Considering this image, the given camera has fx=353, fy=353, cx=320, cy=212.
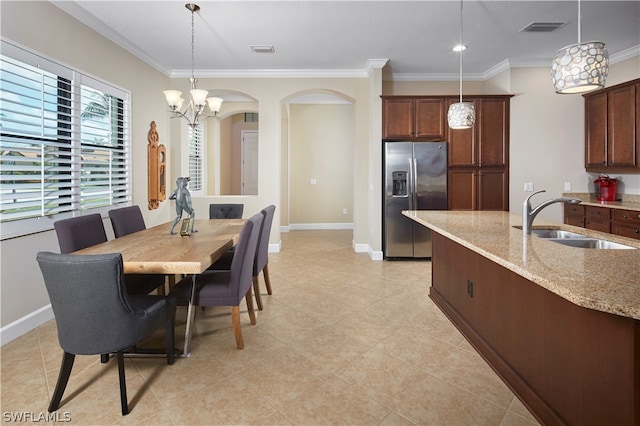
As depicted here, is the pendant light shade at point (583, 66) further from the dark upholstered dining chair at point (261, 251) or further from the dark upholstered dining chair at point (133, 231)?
the dark upholstered dining chair at point (133, 231)

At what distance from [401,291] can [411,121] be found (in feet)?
8.50

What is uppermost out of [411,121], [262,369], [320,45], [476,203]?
[320,45]

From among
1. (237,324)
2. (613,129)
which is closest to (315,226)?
(613,129)

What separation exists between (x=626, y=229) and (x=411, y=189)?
238 cm

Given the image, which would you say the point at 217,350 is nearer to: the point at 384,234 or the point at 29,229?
the point at 29,229

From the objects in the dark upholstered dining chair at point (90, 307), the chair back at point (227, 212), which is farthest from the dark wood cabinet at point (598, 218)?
the dark upholstered dining chair at point (90, 307)

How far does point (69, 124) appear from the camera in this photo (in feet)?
10.7

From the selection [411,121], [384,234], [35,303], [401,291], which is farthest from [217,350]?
[411,121]

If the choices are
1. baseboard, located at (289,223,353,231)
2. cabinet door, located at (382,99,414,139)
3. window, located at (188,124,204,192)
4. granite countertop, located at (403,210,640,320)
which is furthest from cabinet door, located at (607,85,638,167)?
window, located at (188,124,204,192)

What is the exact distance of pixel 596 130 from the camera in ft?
15.1

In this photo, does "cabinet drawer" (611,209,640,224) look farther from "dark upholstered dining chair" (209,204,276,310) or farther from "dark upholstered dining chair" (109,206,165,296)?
"dark upholstered dining chair" (109,206,165,296)

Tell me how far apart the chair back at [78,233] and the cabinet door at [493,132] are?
15.4 feet

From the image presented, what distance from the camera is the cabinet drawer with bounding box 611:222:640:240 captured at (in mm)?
3670

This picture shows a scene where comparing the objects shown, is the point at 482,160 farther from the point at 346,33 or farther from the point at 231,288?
the point at 231,288
